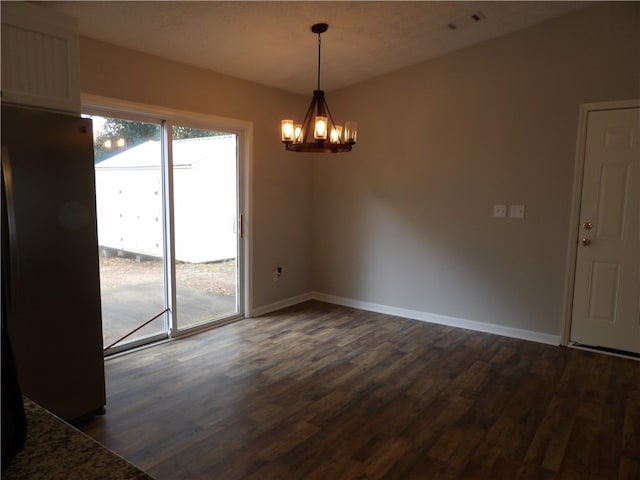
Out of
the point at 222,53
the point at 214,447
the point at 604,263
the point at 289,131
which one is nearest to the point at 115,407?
the point at 214,447

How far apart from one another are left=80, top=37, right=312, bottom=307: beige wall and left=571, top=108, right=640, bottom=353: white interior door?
9.76ft

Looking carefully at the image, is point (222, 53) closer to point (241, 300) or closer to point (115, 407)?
point (241, 300)

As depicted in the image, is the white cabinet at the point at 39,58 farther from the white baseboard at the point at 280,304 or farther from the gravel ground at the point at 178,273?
the white baseboard at the point at 280,304

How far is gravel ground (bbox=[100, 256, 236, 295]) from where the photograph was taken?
3.59 m

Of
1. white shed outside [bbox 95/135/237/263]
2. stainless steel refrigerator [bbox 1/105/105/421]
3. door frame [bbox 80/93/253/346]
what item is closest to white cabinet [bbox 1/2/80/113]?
stainless steel refrigerator [bbox 1/105/105/421]

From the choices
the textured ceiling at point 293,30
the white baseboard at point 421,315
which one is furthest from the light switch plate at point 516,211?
the textured ceiling at point 293,30

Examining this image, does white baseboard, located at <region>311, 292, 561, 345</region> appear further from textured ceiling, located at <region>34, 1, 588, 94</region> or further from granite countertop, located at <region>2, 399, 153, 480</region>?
granite countertop, located at <region>2, 399, 153, 480</region>

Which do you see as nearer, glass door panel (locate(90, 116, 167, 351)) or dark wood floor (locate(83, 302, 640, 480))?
dark wood floor (locate(83, 302, 640, 480))

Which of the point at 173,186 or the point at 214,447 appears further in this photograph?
the point at 173,186

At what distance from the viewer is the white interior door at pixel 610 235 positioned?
143 inches

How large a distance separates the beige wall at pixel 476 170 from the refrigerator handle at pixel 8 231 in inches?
142

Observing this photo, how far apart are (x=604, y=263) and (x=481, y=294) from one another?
1.10 m

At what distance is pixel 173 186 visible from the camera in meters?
3.92

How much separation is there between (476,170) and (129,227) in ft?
10.8
